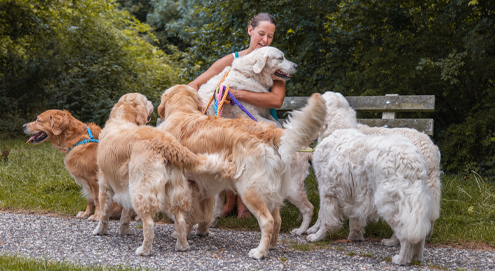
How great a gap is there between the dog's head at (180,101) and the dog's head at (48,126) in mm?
1541

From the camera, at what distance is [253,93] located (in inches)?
205

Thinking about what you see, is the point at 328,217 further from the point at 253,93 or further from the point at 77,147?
the point at 77,147

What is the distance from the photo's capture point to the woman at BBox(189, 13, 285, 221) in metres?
5.20

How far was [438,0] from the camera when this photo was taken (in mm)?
8531

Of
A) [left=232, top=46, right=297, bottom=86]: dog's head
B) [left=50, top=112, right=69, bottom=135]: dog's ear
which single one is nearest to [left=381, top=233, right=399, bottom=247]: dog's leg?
[left=232, top=46, right=297, bottom=86]: dog's head

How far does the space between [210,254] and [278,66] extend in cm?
235

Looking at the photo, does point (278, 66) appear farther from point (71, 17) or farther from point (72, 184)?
point (71, 17)

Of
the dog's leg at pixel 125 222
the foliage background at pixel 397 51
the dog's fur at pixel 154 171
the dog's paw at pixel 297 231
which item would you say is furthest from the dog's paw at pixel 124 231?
the foliage background at pixel 397 51

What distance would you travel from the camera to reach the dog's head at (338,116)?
14.9ft

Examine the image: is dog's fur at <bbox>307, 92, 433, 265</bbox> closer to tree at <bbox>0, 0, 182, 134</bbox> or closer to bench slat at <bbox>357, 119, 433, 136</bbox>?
bench slat at <bbox>357, 119, 433, 136</bbox>

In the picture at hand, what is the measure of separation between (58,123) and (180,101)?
1.87m

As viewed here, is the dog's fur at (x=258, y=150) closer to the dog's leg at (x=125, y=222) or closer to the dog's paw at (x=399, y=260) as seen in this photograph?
the dog's leg at (x=125, y=222)

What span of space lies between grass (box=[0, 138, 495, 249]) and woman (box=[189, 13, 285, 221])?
24 cm

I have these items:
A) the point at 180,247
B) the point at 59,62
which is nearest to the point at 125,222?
the point at 180,247
